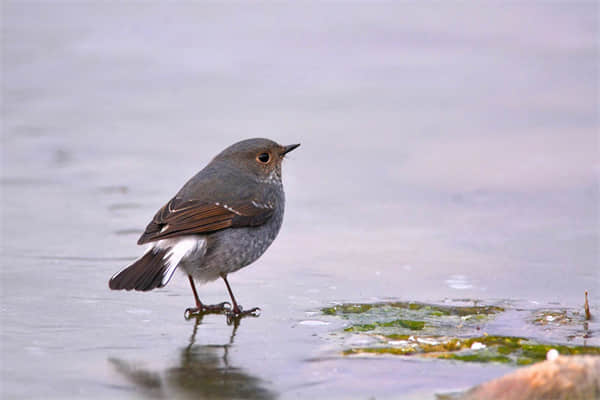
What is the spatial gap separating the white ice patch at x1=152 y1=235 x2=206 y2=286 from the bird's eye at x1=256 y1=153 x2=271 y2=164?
1.10 metres

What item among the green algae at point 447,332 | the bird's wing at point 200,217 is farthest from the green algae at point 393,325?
the bird's wing at point 200,217

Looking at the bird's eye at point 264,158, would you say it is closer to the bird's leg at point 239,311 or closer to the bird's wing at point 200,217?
the bird's wing at point 200,217

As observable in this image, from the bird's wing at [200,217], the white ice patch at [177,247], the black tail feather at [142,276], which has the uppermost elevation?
the bird's wing at [200,217]

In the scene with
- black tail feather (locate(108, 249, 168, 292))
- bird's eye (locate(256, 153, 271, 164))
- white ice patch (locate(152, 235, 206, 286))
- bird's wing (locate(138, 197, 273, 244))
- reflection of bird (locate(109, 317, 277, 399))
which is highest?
bird's eye (locate(256, 153, 271, 164))

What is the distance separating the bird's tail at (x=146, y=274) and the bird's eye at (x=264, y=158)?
58.9 inches

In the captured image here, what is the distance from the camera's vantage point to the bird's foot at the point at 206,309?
20.6ft

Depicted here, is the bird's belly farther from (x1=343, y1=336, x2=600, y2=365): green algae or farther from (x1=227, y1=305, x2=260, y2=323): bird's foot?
(x1=343, y1=336, x2=600, y2=365): green algae

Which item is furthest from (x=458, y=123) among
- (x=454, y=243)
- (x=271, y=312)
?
(x=271, y=312)

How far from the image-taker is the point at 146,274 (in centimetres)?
601

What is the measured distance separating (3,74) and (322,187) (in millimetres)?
6276

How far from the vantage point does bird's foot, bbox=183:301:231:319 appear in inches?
248

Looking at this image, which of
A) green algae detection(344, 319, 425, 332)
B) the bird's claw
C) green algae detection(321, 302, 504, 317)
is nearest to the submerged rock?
green algae detection(344, 319, 425, 332)

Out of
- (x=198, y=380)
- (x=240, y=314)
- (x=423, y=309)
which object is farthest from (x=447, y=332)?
(x=198, y=380)

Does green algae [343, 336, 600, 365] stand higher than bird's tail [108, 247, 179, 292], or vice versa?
bird's tail [108, 247, 179, 292]
